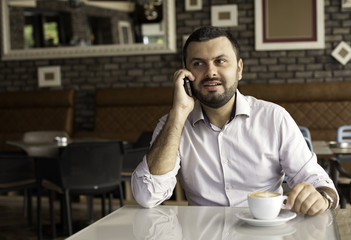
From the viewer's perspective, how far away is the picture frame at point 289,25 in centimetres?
575

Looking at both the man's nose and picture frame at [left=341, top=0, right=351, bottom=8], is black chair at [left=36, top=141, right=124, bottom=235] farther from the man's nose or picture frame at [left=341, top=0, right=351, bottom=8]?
picture frame at [left=341, top=0, right=351, bottom=8]

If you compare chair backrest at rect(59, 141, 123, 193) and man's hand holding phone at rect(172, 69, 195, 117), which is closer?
man's hand holding phone at rect(172, 69, 195, 117)

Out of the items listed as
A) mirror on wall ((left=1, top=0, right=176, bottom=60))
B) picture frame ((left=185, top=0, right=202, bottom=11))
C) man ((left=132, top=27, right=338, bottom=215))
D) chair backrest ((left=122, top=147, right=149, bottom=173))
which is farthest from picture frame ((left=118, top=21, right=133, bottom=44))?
man ((left=132, top=27, right=338, bottom=215))

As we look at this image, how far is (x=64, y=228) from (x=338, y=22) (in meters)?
4.00

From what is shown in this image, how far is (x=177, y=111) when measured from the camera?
5.50ft

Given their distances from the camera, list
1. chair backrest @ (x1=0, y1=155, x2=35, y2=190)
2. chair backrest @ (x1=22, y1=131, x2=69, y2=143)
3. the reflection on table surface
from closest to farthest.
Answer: the reflection on table surface, chair backrest @ (x1=0, y1=155, x2=35, y2=190), chair backrest @ (x1=22, y1=131, x2=69, y2=143)

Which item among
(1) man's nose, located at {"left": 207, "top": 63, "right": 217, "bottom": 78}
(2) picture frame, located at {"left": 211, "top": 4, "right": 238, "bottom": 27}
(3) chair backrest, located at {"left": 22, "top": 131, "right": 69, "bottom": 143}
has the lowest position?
(3) chair backrest, located at {"left": 22, "top": 131, "right": 69, "bottom": 143}

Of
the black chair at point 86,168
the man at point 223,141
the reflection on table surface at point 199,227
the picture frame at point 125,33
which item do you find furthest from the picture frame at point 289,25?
the reflection on table surface at point 199,227

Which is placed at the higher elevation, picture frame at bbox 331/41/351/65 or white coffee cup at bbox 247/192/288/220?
picture frame at bbox 331/41/351/65

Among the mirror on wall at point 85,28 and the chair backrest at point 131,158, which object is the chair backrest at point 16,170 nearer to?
the chair backrest at point 131,158

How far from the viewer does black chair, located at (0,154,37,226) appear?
143 inches

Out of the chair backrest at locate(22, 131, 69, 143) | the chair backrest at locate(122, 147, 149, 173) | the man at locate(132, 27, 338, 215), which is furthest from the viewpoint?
the chair backrest at locate(22, 131, 69, 143)

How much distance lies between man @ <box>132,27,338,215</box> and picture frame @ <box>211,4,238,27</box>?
4.32 metres

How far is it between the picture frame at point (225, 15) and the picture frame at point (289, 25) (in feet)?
0.90
